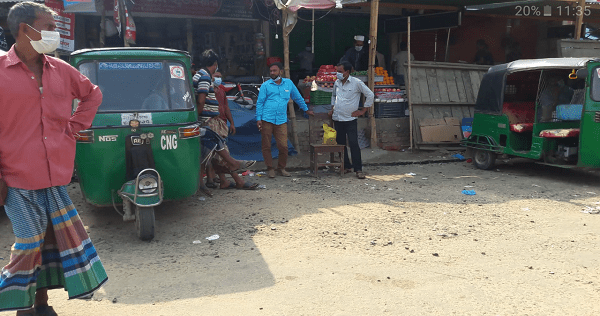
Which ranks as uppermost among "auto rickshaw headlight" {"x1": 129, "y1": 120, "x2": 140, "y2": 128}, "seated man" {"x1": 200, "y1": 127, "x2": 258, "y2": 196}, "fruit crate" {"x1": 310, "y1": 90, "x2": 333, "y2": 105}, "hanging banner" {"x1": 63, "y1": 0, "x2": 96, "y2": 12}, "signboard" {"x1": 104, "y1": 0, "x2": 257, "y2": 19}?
"signboard" {"x1": 104, "y1": 0, "x2": 257, "y2": 19}

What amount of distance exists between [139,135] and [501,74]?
6.50 metres

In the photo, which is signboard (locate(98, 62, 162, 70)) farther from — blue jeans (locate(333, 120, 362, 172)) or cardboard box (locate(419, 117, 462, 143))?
cardboard box (locate(419, 117, 462, 143))

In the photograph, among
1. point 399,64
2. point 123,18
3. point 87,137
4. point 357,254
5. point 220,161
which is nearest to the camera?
point 357,254

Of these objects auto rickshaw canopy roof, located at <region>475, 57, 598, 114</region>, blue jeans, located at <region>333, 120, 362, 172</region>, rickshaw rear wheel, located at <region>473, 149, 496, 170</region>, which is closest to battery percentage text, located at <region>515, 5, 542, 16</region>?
A: auto rickshaw canopy roof, located at <region>475, 57, 598, 114</region>

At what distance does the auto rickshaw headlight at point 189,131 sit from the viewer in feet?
18.3

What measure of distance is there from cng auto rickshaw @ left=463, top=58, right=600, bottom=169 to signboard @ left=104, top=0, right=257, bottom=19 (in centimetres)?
565

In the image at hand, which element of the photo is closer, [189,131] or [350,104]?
[189,131]

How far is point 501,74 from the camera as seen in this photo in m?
9.12

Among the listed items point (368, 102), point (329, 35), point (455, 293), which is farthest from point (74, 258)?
point (329, 35)

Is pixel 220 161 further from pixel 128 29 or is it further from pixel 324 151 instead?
pixel 128 29

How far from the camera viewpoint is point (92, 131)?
17.4 ft

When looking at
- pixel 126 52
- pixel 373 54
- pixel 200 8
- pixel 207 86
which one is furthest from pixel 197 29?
pixel 126 52

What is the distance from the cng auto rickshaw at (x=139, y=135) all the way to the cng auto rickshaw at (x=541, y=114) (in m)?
5.69

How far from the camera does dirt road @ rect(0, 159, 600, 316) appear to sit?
3.81 meters
